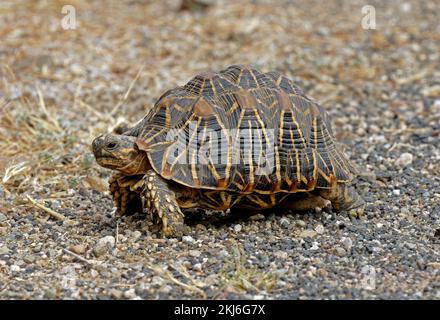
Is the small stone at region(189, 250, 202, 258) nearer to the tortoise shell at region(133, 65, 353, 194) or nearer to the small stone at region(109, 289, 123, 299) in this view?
the tortoise shell at region(133, 65, 353, 194)

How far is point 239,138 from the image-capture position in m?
5.02

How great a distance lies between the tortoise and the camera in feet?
16.1

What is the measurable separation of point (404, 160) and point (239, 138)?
2109 mm

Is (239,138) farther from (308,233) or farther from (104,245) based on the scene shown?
(104,245)

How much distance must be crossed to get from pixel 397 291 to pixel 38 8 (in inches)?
305

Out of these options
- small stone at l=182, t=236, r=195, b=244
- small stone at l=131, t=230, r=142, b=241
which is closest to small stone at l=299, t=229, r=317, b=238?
small stone at l=182, t=236, r=195, b=244

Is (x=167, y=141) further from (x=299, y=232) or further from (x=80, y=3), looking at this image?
(x=80, y=3)

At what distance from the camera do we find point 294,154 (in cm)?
519

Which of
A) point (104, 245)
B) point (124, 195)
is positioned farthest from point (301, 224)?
point (104, 245)

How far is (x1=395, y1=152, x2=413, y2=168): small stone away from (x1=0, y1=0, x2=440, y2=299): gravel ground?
0.02 meters

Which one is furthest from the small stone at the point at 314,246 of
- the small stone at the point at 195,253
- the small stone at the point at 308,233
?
the small stone at the point at 195,253

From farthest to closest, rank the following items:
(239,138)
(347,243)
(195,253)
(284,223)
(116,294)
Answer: (284,223) < (239,138) < (347,243) < (195,253) < (116,294)
